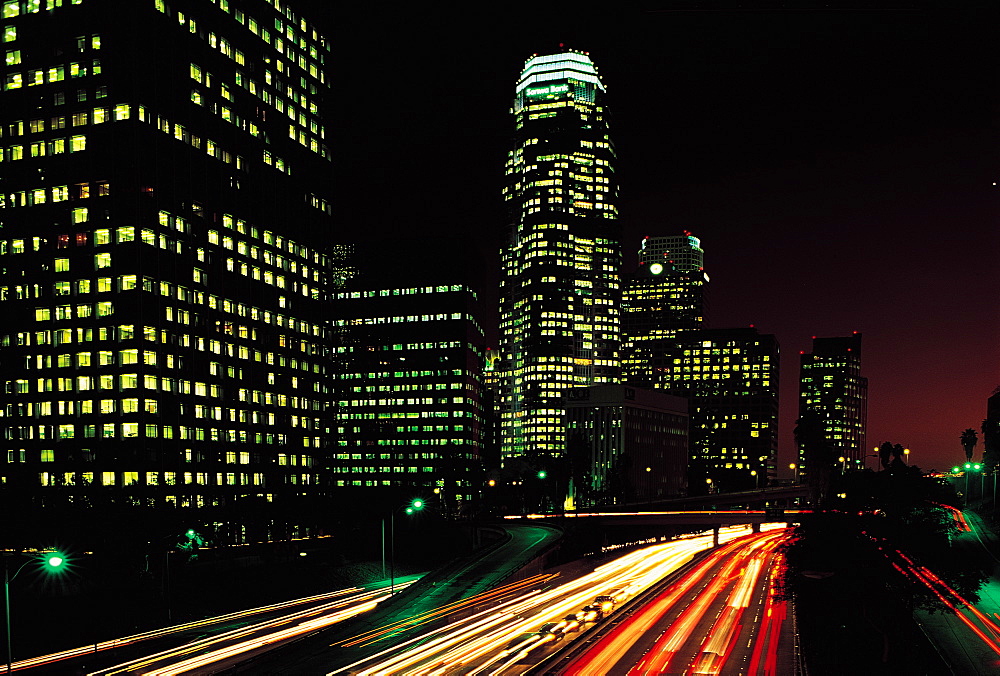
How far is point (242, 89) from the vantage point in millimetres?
160750

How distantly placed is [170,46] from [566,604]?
112826 millimetres

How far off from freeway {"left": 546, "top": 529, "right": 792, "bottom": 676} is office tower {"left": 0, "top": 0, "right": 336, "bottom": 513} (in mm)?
79785

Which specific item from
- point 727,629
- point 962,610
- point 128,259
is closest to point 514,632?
Result: point 727,629

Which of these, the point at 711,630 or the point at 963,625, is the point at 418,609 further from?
the point at 963,625

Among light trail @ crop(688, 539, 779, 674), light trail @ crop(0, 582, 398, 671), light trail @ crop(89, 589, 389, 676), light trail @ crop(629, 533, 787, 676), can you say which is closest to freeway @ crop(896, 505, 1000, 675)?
light trail @ crop(688, 539, 779, 674)

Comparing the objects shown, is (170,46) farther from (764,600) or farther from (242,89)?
(764,600)

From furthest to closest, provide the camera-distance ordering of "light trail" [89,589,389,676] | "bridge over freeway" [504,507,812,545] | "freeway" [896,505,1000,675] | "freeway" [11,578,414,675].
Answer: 1. "bridge over freeway" [504,507,812,545]
2. "freeway" [11,578,414,675]
3. "light trail" [89,589,389,676]
4. "freeway" [896,505,1000,675]

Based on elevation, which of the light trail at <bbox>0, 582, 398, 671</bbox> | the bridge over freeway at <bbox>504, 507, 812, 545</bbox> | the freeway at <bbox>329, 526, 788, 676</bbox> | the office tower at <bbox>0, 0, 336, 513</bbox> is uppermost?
the office tower at <bbox>0, 0, 336, 513</bbox>

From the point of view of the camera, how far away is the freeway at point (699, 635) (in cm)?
4909

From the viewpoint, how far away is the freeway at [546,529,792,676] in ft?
161

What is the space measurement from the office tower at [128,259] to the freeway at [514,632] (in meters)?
68.5

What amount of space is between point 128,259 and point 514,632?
324 ft

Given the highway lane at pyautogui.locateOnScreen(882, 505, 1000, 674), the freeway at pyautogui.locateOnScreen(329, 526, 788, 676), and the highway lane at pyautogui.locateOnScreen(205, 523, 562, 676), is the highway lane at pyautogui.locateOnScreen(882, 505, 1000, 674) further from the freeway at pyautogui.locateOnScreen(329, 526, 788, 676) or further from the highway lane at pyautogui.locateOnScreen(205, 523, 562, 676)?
the highway lane at pyautogui.locateOnScreen(205, 523, 562, 676)

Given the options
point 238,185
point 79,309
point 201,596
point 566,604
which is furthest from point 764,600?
point 238,185
